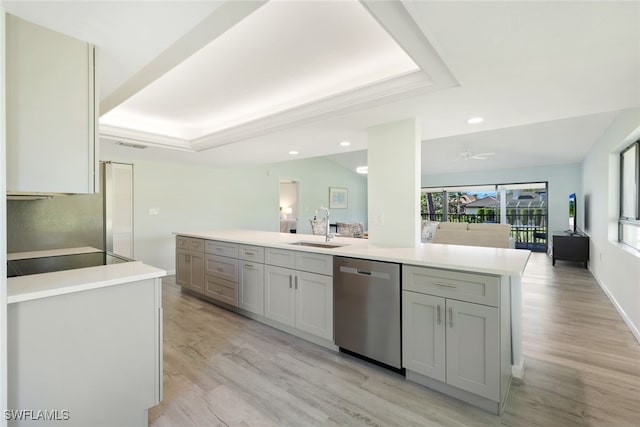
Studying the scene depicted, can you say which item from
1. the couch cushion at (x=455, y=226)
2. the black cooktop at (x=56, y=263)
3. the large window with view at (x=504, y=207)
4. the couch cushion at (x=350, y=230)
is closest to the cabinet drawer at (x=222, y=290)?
the black cooktop at (x=56, y=263)

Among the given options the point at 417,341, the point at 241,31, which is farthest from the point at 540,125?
the point at 241,31

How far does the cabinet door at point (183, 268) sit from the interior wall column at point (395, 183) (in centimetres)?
252

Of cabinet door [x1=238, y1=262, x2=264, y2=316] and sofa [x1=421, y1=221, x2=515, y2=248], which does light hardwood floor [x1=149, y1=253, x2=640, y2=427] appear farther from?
sofa [x1=421, y1=221, x2=515, y2=248]

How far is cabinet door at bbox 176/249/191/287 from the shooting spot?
3.97m

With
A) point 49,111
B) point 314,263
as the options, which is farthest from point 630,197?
point 49,111

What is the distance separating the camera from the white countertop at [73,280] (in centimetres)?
125

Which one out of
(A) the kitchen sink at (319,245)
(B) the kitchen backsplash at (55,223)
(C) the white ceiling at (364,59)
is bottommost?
(A) the kitchen sink at (319,245)

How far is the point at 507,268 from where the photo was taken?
169cm

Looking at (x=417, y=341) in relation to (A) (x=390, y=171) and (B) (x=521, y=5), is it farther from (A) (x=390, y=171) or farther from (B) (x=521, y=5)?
(B) (x=521, y=5)

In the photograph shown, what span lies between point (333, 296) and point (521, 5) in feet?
6.80

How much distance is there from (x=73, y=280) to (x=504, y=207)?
31.1 feet

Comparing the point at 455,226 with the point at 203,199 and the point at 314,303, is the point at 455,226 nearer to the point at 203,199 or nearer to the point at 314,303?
the point at 314,303

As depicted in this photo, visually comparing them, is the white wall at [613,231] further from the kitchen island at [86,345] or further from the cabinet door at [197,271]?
the cabinet door at [197,271]

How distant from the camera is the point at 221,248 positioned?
11.3 ft
